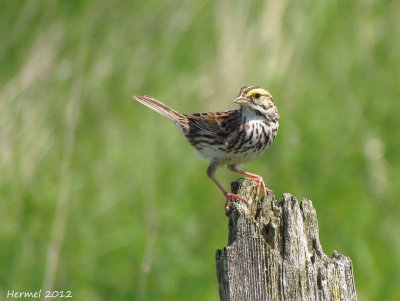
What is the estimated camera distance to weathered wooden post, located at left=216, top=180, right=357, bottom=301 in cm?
450

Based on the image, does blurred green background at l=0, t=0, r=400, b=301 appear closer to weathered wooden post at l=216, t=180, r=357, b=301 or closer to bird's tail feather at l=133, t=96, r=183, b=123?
bird's tail feather at l=133, t=96, r=183, b=123

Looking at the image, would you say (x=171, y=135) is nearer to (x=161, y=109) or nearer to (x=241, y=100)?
→ (x=161, y=109)

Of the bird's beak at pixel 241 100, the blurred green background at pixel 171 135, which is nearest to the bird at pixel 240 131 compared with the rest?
the bird's beak at pixel 241 100

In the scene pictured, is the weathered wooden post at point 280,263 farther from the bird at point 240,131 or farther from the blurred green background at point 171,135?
the blurred green background at point 171,135

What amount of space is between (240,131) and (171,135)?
10.6 ft

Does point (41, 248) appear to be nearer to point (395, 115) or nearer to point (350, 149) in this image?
point (350, 149)

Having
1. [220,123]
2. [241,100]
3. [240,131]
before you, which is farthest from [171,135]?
[241,100]

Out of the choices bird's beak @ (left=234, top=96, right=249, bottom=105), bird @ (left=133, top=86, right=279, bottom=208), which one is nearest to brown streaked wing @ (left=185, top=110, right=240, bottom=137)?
bird @ (left=133, top=86, right=279, bottom=208)

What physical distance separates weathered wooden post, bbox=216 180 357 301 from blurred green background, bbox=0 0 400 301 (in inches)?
180

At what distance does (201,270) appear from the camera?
978 centimetres

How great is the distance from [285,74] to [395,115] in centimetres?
141

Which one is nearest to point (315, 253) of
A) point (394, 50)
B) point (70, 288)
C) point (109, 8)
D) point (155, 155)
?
point (70, 288)

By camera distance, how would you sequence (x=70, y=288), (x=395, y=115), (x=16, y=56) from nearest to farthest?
(x=70, y=288) → (x=16, y=56) → (x=395, y=115)

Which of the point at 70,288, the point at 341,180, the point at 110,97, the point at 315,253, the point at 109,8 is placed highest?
the point at 109,8
